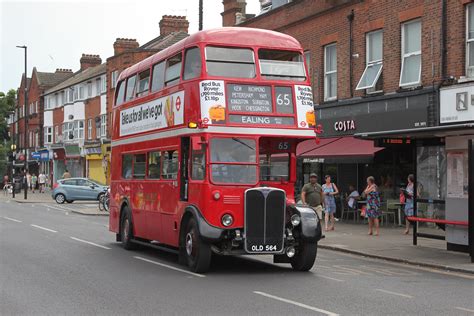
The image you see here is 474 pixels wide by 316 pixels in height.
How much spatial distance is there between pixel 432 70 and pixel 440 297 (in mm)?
12379

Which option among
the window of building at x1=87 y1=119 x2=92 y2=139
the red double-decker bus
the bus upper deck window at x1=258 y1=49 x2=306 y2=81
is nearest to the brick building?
the bus upper deck window at x1=258 y1=49 x2=306 y2=81

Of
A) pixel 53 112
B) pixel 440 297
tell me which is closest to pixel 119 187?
pixel 440 297

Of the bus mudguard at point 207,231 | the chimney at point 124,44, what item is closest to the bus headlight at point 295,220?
the bus mudguard at point 207,231

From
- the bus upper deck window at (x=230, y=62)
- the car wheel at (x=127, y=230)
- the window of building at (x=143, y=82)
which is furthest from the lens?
the car wheel at (x=127, y=230)

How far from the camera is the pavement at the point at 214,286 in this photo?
28.4 feet

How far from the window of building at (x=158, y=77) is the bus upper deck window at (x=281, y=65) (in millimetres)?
2557

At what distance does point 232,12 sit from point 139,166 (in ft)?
67.2

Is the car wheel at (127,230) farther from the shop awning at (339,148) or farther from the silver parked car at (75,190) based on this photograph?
the silver parked car at (75,190)

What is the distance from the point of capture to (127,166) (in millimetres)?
16500

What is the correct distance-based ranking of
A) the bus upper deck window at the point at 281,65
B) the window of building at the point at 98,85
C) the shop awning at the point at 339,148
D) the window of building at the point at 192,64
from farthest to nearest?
the window of building at the point at 98,85
the shop awning at the point at 339,148
the bus upper deck window at the point at 281,65
the window of building at the point at 192,64

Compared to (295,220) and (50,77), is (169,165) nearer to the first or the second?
(295,220)

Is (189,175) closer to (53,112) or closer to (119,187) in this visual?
(119,187)

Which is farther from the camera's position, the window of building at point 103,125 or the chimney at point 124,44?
the window of building at point 103,125

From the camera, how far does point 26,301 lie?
9047 mm
